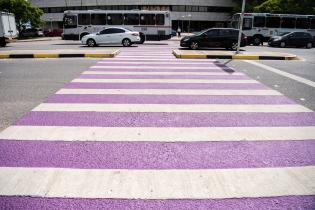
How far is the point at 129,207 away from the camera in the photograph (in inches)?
129

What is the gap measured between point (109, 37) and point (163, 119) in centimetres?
1866

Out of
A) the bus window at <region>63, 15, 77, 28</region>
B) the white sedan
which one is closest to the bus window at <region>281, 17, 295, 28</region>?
the white sedan

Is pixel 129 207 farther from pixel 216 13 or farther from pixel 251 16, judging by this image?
pixel 216 13

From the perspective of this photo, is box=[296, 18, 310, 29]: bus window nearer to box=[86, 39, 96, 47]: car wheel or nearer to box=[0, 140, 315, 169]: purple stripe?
box=[86, 39, 96, 47]: car wheel

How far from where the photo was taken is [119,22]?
2858 cm

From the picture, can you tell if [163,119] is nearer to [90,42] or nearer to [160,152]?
[160,152]

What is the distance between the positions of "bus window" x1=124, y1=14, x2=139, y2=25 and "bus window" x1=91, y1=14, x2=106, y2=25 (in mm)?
2039

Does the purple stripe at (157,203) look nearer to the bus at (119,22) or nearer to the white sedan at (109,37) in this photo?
the white sedan at (109,37)

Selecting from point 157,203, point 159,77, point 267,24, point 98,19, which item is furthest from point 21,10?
point 157,203

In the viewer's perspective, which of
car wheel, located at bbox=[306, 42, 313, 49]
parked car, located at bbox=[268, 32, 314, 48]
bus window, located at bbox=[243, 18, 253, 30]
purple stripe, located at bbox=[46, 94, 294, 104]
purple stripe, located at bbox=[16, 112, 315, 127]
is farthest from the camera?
bus window, located at bbox=[243, 18, 253, 30]

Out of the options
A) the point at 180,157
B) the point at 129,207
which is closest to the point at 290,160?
the point at 180,157

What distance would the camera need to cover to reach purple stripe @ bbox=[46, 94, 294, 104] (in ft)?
23.9

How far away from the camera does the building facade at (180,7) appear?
72.2 metres

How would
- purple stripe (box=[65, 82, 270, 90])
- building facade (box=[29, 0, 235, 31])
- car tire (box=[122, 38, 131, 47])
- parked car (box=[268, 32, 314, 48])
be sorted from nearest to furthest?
1. purple stripe (box=[65, 82, 270, 90])
2. car tire (box=[122, 38, 131, 47])
3. parked car (box=[268, 32, 314, 48])
4. building facade (box=[29, 0, 235, 31])
